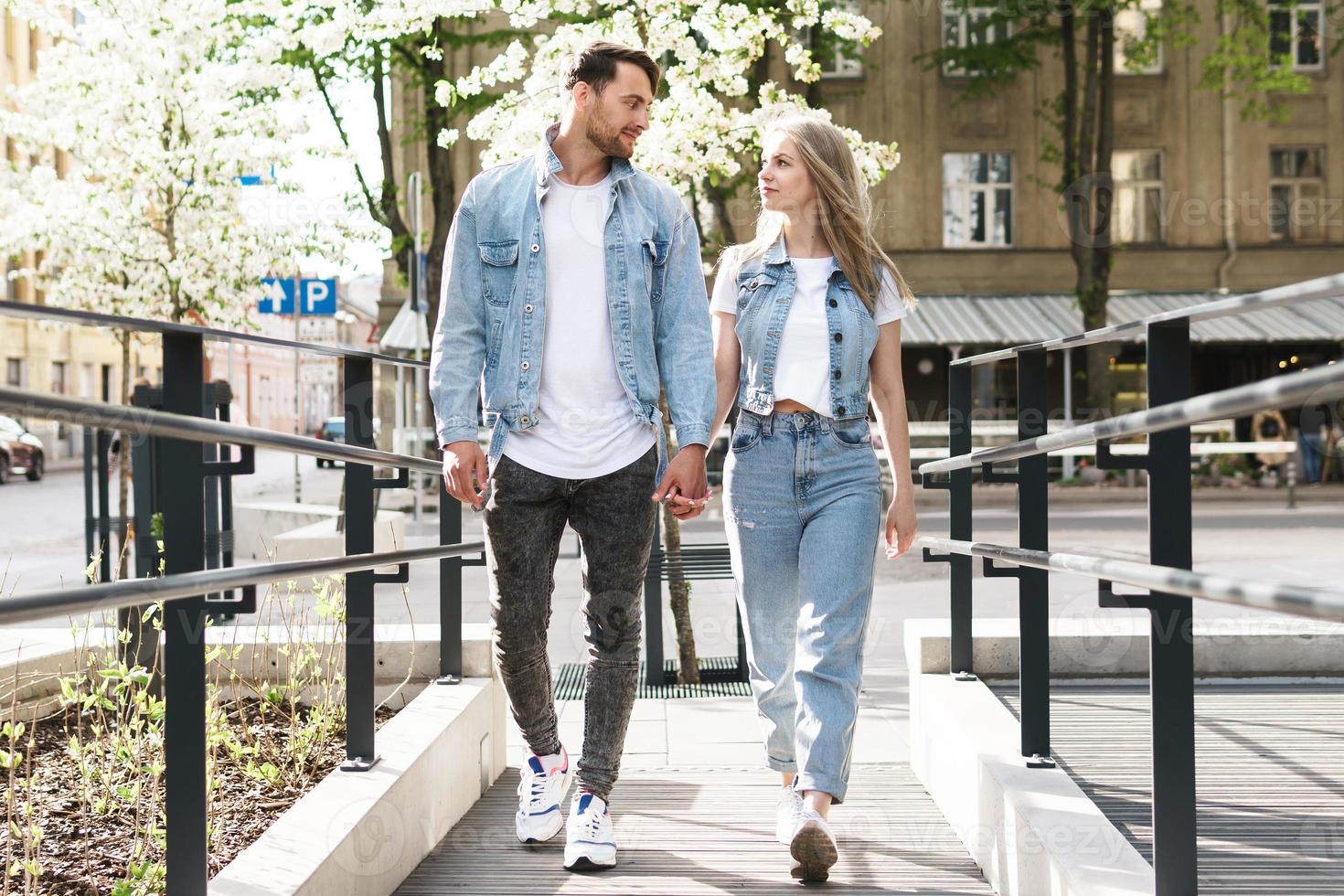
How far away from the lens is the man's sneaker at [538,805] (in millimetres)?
3455

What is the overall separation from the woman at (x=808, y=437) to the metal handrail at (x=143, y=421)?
1130 millimetres

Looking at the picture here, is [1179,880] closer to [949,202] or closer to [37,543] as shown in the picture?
[37,543]

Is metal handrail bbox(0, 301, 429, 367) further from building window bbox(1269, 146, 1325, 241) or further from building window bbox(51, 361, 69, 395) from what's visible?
building window bbox(51, 361, 69, 395)

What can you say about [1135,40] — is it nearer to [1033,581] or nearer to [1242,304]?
[1033,581]

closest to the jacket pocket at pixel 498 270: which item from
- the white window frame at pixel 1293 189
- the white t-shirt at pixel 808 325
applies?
the white t-shirt at pixel 808 325

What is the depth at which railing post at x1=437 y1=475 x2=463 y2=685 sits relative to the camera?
4273mm

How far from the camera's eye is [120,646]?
5.01 meters

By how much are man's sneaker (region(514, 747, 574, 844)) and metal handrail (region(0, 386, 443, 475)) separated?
109 centimetres

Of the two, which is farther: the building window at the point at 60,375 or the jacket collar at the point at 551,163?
the building window at the point at 60,375

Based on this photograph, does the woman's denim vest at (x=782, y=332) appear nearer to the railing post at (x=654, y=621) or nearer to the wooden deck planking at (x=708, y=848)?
the wooden deck planking at (x=708, y=848)

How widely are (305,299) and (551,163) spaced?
13.1 meters

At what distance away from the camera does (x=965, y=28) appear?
87.2ft

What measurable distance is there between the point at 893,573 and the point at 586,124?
869 centimetres

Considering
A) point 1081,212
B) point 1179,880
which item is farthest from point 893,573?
point 1081,212
